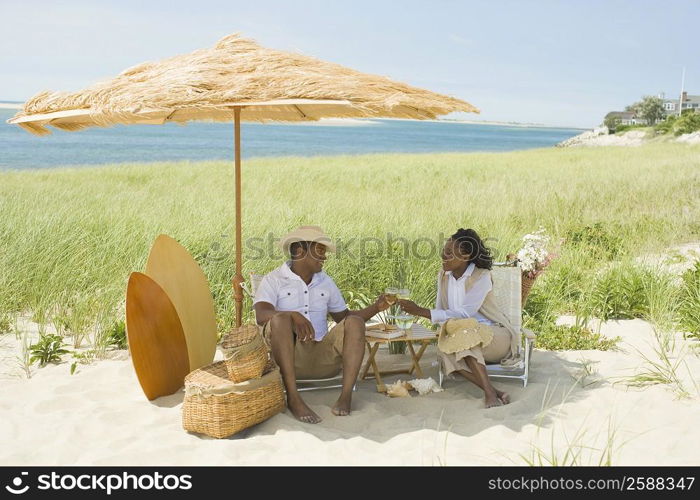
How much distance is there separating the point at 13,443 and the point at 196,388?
909 mm

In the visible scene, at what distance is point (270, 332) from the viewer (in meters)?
4.02

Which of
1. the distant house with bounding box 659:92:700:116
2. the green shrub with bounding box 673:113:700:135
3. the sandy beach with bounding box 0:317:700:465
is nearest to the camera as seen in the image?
the sandy beach with bounding box 0:317:700:465

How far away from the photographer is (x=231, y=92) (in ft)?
12.0

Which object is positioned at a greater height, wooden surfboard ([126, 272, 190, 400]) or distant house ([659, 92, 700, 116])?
distant house ([659, 92, 700, 116])

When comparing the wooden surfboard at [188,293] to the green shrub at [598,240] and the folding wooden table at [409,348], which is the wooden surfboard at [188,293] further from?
the green shrub at [598,240]

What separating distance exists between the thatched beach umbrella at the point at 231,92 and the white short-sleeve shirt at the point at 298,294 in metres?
1.03

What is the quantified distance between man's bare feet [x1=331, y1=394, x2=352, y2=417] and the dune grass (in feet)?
5.85

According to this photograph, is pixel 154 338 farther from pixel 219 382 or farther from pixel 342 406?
pixel 342 406

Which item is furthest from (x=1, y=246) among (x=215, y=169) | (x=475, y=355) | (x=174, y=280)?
(x=215, y=169)

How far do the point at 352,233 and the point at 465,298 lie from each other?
9.10 ft

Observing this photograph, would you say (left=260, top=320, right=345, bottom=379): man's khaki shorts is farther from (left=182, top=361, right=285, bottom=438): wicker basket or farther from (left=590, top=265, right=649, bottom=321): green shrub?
(left=590, top=265, right=649, bottom=321): green shrub

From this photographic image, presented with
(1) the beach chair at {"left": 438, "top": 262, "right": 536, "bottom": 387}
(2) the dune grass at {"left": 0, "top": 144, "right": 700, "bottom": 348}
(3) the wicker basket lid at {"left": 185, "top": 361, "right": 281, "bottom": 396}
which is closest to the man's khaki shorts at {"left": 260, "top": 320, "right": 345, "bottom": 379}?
(3) the wicker basket lid at {"left": 185, "top": 361, "right": 281, "bottom": 396}

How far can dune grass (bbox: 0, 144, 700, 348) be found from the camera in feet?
18.7

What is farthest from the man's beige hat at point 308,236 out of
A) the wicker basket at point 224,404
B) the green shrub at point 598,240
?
the green shrub at point 598,240
